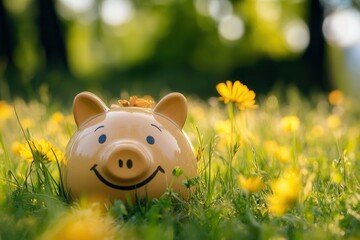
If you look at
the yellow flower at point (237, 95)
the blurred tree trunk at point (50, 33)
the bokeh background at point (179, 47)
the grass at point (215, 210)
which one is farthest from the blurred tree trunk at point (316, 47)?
the yellow flower at point (237, 95)

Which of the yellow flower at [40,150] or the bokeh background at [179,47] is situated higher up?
the yellow flower at [40,150]

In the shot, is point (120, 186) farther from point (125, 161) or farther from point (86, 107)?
point (86, 107)

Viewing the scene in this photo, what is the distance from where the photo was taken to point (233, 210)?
2.15m

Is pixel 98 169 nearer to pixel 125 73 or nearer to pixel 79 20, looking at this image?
pixel 125 73

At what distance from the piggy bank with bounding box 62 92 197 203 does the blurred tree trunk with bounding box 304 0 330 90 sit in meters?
11.8

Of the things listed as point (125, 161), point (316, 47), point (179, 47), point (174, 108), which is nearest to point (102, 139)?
point (125, 161)

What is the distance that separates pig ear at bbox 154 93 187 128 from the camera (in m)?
2.33

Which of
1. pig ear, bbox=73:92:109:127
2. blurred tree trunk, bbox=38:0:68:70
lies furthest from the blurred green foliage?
pig ear, bbox=73:92:109:127

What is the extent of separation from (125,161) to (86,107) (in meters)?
0.37

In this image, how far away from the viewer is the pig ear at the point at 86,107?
2.30m

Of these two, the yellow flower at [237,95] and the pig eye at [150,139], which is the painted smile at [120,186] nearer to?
the pig eye at [150,139]

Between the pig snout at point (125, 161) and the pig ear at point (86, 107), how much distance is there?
0.94 ft

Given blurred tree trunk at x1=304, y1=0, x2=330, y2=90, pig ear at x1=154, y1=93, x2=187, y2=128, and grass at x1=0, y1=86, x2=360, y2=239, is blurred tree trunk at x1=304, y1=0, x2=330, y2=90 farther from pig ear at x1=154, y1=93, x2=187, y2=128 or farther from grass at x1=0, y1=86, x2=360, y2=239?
pig ear at x1=154, y1=93, x2=187, y2=128

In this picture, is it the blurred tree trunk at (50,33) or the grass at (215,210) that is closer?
the grass at (215,210)
